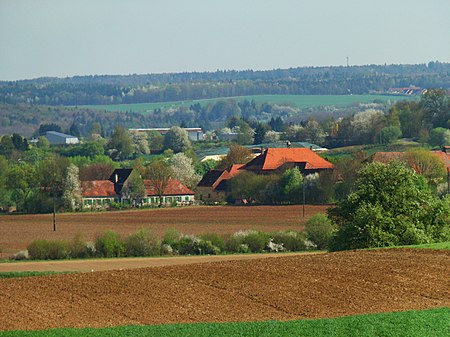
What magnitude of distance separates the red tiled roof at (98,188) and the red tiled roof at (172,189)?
265cm

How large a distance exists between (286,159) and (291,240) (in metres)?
47.9

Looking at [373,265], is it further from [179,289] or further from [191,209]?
[191,209]

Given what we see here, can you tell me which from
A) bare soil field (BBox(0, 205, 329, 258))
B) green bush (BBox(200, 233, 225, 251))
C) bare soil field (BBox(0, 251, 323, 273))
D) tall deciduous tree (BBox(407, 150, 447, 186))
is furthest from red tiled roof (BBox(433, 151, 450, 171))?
bare soil field (BBox(0, 251, 323, 273))

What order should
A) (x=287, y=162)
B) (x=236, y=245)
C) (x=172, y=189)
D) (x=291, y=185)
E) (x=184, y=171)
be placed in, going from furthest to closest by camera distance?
(x=184, y=171)
(x=287, y=162)
(x=172, y=189)
(x=291, y=185)
(x=236, y=245)

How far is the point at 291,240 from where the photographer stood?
189 ft

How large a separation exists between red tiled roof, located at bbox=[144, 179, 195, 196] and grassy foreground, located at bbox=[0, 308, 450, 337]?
244 ft

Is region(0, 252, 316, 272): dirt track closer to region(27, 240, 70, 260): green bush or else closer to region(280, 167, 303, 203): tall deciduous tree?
region(27, 240, 70, 260): green bush

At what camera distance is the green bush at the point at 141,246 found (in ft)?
183

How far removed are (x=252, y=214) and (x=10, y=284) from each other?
2002 inches

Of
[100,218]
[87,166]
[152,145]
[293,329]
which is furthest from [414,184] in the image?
[152,145]

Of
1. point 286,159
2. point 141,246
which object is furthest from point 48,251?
point 286,159

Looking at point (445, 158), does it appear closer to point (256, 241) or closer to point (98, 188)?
point (98, 188)

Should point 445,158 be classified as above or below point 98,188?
above

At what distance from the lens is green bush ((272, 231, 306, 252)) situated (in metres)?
57.1
